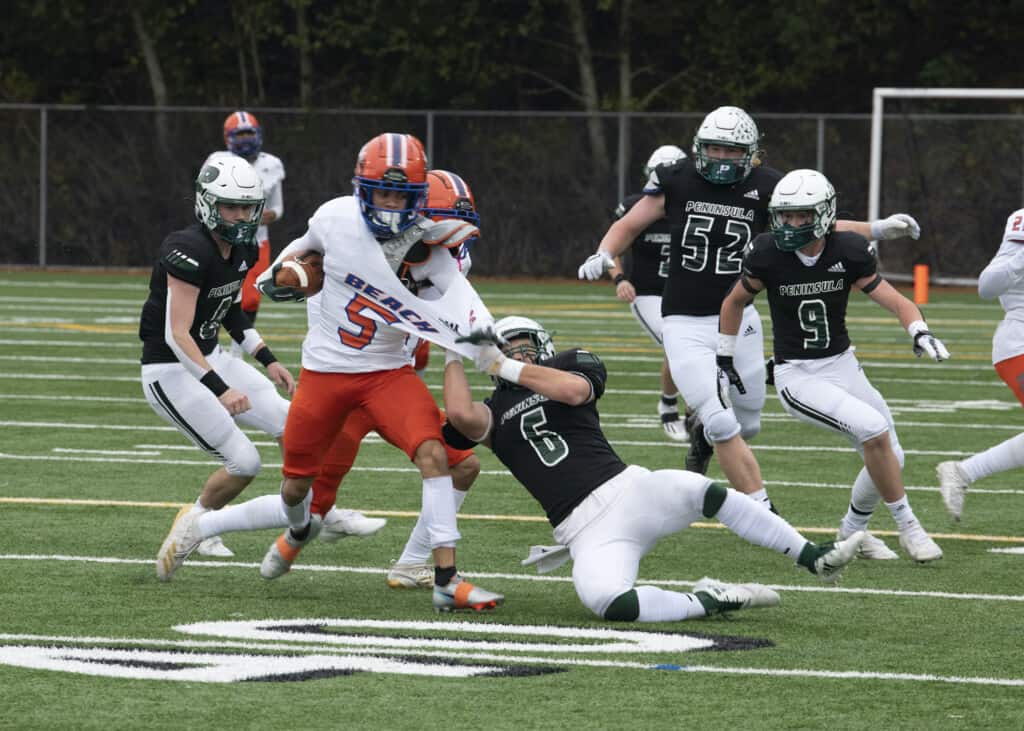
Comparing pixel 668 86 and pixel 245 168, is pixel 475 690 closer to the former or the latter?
pixel 245 168

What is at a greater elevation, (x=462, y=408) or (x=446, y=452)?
(x=462, y=408)

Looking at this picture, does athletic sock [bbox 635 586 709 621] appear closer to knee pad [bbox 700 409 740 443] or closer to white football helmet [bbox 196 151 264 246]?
knee pad [bbox 700 409 740 443]

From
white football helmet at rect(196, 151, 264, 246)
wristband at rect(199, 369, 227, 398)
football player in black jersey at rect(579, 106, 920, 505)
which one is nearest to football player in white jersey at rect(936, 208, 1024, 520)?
football player in black jersey at rect(579, 106, 920, 505)

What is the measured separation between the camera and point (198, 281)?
24.9ft

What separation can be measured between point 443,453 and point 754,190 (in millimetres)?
2943

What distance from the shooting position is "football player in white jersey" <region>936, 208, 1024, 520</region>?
28.6 feet

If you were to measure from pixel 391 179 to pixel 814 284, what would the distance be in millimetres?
2176

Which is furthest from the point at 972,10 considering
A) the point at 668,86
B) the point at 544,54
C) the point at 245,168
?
the point at 245,168

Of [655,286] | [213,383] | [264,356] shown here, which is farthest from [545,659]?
[655,286]

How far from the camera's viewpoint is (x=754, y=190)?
30.2 ft

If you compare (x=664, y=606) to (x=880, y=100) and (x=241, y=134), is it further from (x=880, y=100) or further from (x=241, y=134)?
(x=880, y=100)

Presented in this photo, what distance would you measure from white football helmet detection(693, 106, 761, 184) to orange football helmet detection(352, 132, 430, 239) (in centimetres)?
234

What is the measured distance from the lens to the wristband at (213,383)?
7340 millimetres

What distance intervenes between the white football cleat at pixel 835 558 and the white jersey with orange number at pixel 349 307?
1665 millimetres
